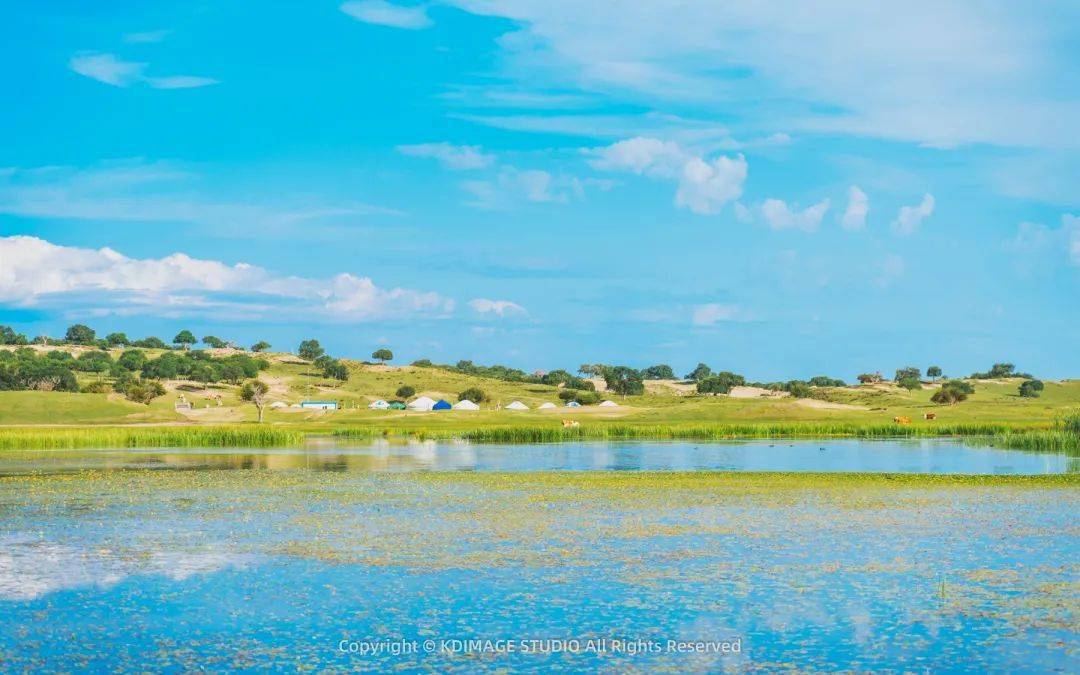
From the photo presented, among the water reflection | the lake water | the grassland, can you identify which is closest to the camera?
the lake water

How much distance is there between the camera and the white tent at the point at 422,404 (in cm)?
18050

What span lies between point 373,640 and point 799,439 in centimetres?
8637

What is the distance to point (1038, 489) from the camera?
45594mm

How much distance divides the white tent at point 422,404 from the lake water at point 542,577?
13135 centimetres

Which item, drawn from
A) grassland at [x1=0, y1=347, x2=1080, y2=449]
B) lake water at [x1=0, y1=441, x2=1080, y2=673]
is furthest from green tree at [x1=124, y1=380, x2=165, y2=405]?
lake water at [x1=0, y1=441, x2=1080, y2=673]

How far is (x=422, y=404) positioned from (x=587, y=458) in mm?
110796

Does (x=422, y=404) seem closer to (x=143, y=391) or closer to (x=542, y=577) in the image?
(x=143, y=391)

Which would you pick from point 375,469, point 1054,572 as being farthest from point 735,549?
point 375,469

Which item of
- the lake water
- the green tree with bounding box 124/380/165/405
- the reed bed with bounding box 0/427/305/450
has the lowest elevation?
the reed bed with bounding box 0/427/305/450

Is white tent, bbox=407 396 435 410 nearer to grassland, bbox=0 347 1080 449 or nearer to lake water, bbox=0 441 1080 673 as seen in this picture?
grassland, bbox=0 347 1080 449

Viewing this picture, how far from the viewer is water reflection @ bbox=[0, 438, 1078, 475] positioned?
6231cm

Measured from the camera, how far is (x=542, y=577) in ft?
81.3

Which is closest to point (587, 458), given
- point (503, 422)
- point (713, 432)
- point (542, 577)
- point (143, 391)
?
point (713, 432)

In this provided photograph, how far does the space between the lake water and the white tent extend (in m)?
131
